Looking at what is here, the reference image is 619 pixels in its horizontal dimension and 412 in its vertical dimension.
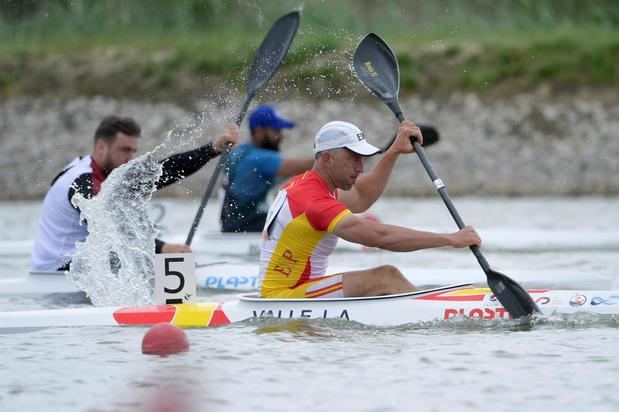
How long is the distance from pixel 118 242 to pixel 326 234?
236 centimetres

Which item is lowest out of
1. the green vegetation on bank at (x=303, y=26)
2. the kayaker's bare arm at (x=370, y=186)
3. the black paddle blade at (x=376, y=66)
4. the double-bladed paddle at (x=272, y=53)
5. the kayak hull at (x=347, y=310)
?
the kayak hull at (x=347, y=310)

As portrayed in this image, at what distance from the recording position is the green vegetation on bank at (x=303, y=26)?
2783cm

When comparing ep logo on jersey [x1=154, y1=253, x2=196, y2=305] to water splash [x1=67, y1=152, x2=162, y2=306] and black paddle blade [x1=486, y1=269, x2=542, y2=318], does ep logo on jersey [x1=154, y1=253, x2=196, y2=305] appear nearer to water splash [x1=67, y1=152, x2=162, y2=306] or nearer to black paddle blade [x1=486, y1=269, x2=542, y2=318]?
water splash [x1=67, y1=152, x2=162, y2=306]

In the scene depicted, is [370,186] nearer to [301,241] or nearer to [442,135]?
[301,241]

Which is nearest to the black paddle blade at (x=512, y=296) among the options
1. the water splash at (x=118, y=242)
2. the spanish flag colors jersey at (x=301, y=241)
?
the spanish flag colors jersey at (x=301, y=241)

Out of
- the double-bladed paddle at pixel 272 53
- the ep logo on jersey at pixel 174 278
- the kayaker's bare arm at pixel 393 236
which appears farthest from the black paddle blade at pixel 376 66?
the ep logo on jersey at pixel 174 278

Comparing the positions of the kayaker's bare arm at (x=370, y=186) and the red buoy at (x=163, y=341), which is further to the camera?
the kayaker's bare arm at (x=370, y=186)

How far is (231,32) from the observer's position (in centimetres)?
3031

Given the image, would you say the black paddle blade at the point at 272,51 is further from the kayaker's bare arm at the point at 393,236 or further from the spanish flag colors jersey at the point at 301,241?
the kayaker's bare arm at the point at 393,236

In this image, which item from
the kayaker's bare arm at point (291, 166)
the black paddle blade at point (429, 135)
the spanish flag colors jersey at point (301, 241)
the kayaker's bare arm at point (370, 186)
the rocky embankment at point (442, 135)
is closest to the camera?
the spanish flag colors jersey at point (301, 241)

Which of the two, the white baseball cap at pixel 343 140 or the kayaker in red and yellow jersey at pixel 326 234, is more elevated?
the white baseball cap at pixel 343 140

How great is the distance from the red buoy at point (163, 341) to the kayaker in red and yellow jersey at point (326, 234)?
88 cm

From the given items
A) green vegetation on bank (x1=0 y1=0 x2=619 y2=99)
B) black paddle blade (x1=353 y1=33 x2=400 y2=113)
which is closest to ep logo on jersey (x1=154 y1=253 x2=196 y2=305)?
black paddle blade (x1=353 y1=33 x2=400 y2=113)

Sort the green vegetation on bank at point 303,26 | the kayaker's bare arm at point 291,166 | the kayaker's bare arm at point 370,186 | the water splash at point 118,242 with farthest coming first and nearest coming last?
the green vegetation on bank at point 303,26 → the kayaker's bare arm at point 291,166 → the water splash at point 118,242 → the kayaker's bare arm at point 370,186
